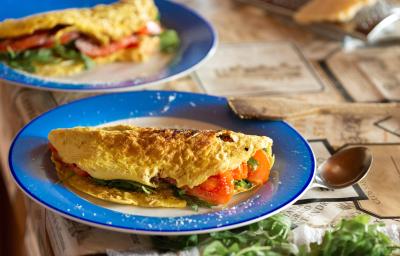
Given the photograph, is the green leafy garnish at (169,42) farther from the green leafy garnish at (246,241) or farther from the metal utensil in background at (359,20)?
the green leafy garnish at (246,241)

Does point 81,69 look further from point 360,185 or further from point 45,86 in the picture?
point 360,185

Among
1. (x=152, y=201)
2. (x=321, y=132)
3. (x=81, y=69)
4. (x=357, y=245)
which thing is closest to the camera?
(x=357, y=245)

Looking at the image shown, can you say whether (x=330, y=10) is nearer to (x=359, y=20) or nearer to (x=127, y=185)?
(x=359, y=20)

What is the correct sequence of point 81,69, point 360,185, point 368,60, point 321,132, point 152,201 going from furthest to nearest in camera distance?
point 368,60, point 81,69, point 321,132, point 360,185, point 152,201

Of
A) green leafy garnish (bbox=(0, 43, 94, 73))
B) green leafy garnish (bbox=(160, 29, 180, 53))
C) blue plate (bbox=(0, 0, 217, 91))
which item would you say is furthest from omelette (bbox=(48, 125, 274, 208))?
green leafy garnish (bbox=(160, 29, 180, 53))

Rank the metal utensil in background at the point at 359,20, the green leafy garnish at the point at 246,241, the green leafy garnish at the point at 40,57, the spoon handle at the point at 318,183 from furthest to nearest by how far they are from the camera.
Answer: the metal utensil in background at the point at 359,20 → the green leafy garnish at the point at 40,57 → the spoon handle at the point at 318,183 → the green leafy garnish at the point at 246,241

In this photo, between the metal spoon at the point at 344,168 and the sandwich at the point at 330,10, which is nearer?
the metal spoon at the point at 344,168

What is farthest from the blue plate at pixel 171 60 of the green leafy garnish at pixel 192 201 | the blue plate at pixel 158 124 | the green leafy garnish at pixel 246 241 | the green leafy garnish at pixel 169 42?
the green leafy garnish at pixel 246 241

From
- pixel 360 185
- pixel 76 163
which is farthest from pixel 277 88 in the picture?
pixel 76 163
